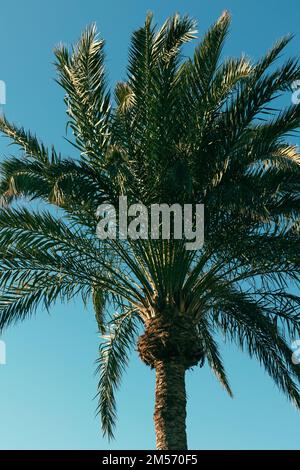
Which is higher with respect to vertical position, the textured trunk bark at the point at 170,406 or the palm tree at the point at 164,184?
the palm tree at the point at 164,184

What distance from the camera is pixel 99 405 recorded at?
1462 cm

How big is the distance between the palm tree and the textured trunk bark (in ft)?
0.07

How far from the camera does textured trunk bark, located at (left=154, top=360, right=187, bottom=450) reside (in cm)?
1109

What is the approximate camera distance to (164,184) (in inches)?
469

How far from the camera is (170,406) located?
11.3m

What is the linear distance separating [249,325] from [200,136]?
3.88 m

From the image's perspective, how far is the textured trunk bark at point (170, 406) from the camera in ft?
36.4

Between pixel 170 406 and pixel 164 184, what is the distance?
3.58m

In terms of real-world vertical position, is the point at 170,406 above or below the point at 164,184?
below

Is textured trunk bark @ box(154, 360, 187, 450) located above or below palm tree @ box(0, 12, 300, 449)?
below

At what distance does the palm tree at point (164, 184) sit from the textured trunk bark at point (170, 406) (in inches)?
0.9

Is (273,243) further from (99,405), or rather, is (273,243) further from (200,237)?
(99,405)
